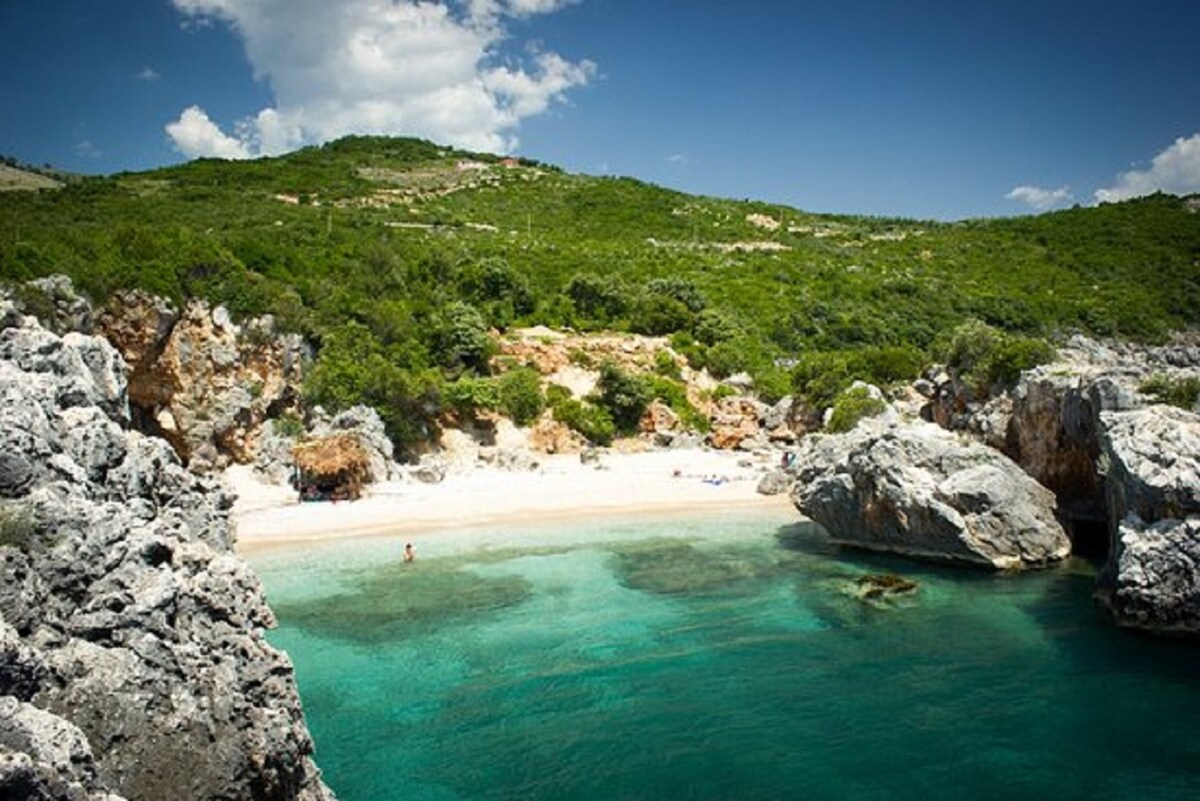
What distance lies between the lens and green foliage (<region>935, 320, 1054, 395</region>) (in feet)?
89.4

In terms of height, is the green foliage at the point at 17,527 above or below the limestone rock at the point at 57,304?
below

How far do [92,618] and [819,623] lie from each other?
15498mm

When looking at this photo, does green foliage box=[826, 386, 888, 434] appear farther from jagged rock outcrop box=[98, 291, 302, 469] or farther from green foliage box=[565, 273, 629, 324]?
jagged rock outcrop box=[98, 291, 302, 469]

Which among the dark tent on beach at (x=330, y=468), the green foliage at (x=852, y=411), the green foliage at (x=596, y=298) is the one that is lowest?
the dark tent on beach at (x=330, y=468)

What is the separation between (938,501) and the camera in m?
22.8

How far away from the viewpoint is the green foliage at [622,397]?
42125 mm

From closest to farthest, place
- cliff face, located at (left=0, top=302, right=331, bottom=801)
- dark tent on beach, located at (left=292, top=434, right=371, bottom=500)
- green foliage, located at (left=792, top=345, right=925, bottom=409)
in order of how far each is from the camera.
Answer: cliff face, located at (left=0, top=302, right=331, bottom=801) → dark tent on beach, located at (left=292, top=434, right=371, bottom=500) → green foliage, located at (left=792, top=345, right=925, bottom=409)

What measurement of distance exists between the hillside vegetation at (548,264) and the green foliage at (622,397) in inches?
252

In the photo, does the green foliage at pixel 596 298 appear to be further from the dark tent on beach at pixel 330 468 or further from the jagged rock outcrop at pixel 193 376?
the dark tent on beach at pixel 330 468

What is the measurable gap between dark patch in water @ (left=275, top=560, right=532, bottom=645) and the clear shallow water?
8 cm

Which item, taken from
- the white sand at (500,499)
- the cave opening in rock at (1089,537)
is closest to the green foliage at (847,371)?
the white sand at (500,499)

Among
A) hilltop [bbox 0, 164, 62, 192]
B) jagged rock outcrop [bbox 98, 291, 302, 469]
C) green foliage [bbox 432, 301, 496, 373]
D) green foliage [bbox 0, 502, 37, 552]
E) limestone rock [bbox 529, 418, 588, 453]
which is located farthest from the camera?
hilltop [bbox 0, 164, 62, 192]

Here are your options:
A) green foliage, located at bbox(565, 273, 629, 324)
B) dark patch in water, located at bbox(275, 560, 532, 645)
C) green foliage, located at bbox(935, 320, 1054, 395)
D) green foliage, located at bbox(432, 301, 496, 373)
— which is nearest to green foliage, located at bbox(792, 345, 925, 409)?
green foliage, located at bbox(935, 320, 1054, 395)

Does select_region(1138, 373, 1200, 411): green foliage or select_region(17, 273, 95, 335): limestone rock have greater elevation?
select_region(17, 273, 95, 335): limestone rock
